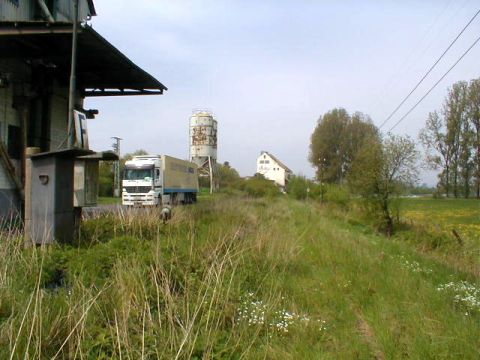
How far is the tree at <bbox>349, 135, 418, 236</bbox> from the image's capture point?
1137 inches

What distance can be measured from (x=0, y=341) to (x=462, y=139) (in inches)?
2918

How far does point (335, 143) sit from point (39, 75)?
2506 inches

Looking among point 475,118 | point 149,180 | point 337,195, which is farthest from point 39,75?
point 475,118

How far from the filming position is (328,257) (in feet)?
32.7

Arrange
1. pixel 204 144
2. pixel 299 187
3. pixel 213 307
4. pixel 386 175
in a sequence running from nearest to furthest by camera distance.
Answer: pixel 213 307 → pixel 386 175 → pixel 299 187 → pixel 204 144

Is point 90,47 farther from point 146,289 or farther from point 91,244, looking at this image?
point 146,289

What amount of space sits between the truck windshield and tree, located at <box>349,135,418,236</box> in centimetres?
1479

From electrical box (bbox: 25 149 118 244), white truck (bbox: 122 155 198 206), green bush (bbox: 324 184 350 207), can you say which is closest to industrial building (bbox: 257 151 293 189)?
green bush (bbox: 324 184 350 207)

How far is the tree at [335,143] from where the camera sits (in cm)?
7412

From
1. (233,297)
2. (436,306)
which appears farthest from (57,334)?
(436,306)

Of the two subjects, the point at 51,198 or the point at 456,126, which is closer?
the point at 51,198

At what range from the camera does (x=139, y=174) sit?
3203 centimetres

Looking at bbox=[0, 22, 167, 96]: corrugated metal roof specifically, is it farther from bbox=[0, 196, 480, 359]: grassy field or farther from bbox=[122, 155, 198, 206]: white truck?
bbox=[122, 155, 198, 206]: white truck

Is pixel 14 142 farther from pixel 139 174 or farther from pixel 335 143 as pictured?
pixel 335 143
